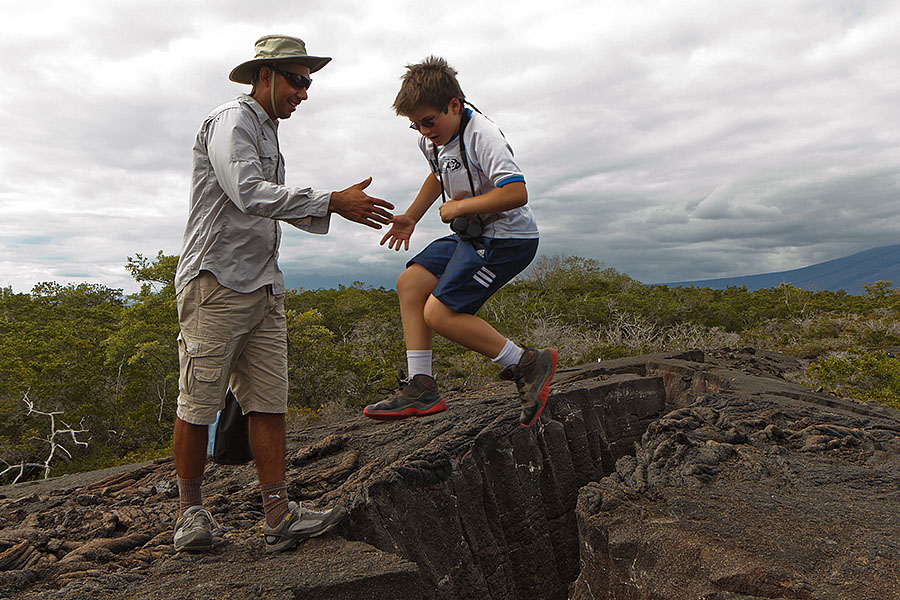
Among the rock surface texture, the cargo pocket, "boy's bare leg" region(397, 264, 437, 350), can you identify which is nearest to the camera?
the rock surface texture

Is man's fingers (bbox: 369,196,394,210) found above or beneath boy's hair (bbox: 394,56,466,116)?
beneath

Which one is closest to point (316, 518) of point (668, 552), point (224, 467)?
point (668, 552)

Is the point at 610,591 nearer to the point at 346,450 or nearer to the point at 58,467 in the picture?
the point at 346,450

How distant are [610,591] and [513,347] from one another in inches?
47.8

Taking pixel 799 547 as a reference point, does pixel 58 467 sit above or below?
below

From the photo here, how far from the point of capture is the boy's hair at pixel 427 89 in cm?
282

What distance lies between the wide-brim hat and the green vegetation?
6.03 m

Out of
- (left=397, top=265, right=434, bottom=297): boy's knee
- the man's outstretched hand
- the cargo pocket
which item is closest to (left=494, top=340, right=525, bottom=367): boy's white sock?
(left=397, top=265, right=434, bottom=297): boy's knee

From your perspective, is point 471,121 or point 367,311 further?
point 367,311

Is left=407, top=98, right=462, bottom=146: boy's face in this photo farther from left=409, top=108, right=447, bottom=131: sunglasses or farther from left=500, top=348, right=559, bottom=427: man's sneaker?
left=500, top=348, right=559, bottom=427: man's sneaker

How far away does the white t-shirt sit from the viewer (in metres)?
2.81

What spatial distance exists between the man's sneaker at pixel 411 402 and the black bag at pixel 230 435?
0.79 m

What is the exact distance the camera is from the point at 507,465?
3248 mm

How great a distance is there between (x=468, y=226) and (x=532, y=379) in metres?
Result: 0.84
